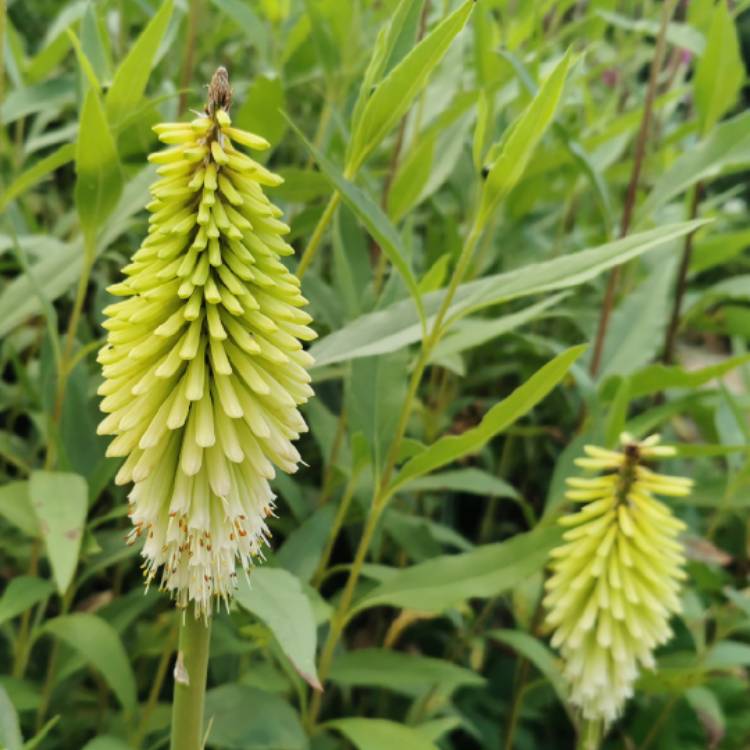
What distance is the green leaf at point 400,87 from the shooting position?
3.25 feet

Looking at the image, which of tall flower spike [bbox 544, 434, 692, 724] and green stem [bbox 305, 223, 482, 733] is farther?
tall flower spike [bbox 544, 434, 692, 724]

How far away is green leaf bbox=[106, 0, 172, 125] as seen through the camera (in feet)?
4.10

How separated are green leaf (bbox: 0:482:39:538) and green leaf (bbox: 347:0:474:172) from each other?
642mm

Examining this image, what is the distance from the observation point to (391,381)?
1.36 metres

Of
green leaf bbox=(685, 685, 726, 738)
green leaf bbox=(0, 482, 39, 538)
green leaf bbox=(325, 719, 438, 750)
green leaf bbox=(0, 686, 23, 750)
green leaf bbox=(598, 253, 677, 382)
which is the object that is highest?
green leaf bbox=(598, 253, 677, 382)

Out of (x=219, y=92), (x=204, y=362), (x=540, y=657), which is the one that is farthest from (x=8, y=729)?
(x=540, y=657)

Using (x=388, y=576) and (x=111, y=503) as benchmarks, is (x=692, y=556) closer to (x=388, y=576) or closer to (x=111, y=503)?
(x=388, y=576)

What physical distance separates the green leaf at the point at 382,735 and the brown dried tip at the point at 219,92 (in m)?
0.86

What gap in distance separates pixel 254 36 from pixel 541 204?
1.13 metres

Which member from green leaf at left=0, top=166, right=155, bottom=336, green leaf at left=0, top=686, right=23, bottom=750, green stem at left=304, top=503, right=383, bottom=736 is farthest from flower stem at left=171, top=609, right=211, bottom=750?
green leaf at left=0, top=166, right=155, bottom=336

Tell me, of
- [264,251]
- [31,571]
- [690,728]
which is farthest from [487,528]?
[264,251]

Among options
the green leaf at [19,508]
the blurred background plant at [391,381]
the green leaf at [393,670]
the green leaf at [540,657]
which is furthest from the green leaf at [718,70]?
the green leaf at [19,508]

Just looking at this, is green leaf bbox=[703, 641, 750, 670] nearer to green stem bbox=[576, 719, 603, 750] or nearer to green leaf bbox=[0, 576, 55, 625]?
green stem bbox=[576, 719, 603, 750]

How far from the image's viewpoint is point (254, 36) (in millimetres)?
1599
